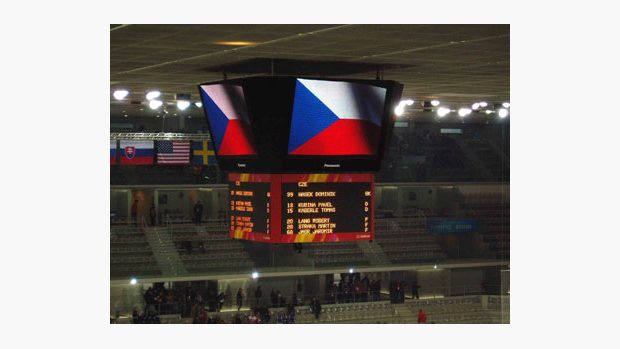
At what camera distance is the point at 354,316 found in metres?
26.8

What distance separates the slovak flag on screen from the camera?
30.7 metres

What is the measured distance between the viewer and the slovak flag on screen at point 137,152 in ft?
101

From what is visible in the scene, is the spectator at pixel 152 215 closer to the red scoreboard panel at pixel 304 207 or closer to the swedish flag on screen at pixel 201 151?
the swedish flag on screen at pixel 201 151

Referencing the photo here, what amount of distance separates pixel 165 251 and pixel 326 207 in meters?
17.4

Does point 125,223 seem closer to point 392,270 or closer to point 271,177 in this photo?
point 392,270

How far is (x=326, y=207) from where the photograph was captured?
13.6 m

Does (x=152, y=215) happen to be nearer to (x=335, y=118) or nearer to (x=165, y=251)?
(x=165, y=251)

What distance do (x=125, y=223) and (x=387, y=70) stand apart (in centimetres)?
1931

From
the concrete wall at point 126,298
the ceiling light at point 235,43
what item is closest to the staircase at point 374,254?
the concrete wall at point 126,298

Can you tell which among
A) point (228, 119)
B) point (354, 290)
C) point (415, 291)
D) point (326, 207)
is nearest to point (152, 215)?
point (354, 290)

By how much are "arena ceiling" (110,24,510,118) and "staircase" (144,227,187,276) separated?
12108 mm

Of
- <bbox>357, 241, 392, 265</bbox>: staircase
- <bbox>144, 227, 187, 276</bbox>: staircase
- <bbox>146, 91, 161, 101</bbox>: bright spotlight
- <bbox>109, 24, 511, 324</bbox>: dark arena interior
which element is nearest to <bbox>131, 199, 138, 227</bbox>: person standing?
<bbox>109, 24, 511, 324</bbox>: dark arena interior

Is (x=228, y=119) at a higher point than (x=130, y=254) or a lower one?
higher

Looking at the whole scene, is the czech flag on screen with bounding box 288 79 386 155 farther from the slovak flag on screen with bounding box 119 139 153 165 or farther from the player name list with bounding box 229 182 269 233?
the slovak flag on screen with bounding box 119 139 153 165
